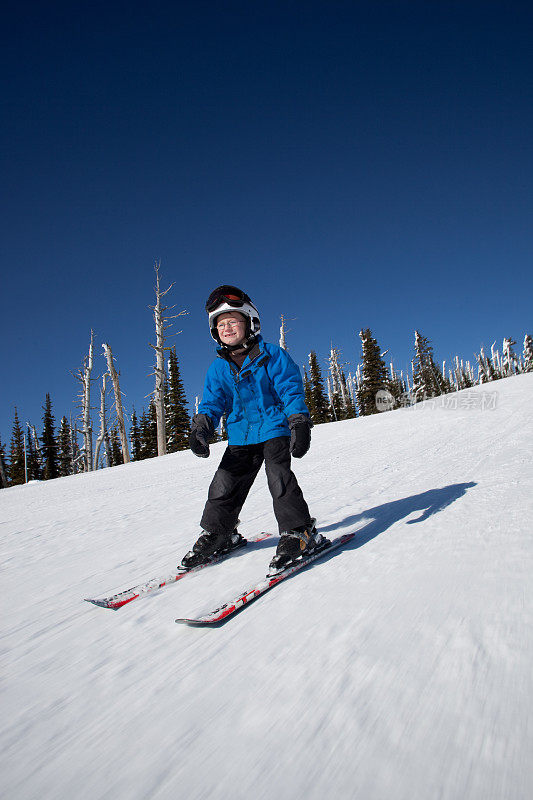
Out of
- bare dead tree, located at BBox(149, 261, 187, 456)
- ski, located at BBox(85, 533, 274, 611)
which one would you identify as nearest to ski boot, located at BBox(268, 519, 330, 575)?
ski, located at BBox(85, 533, 274, 611)

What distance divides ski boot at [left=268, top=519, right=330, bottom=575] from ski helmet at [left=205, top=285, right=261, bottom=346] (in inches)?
56.1

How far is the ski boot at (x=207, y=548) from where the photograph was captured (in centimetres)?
250

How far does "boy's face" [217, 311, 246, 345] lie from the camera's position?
290cm

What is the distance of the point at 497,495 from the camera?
10.3 feet

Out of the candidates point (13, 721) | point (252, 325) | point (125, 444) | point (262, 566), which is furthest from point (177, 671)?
point (125, 444)

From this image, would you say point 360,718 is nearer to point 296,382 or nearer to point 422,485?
point 296,382

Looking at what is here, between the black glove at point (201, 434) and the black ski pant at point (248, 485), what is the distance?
0.18 metres

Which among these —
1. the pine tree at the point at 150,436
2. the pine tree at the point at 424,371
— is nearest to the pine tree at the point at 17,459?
the pine tree at the point at 150,436

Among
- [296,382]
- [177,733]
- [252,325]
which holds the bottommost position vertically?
[177,733]

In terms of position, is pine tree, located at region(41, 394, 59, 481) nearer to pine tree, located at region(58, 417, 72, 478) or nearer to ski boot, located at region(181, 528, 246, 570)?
pine tree, located at region(58, 417, 72, 478)

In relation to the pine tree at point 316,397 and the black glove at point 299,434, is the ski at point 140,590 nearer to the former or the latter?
the black glove at point 299,434

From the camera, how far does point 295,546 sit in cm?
234

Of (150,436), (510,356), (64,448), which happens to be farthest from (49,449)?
(510,356)

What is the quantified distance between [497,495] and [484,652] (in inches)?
88.4
